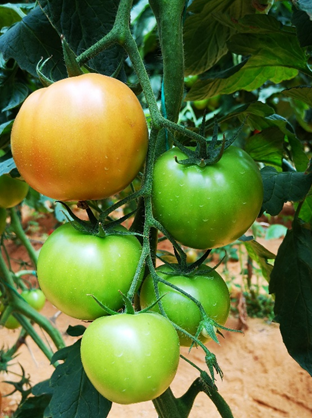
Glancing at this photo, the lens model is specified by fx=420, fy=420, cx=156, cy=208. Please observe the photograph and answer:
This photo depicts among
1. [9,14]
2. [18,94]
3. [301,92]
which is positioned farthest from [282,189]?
[9,14]

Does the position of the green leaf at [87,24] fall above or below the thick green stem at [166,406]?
above

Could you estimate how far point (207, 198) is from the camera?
16.7 inches

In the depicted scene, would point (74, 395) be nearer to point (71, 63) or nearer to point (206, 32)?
point (71, 63)

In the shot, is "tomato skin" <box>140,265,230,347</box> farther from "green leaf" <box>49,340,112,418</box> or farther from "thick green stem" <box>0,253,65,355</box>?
"thick green stem" <box>0,253,65,355</box>

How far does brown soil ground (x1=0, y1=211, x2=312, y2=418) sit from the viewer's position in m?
1.35

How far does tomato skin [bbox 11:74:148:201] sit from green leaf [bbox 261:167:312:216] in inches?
9.7

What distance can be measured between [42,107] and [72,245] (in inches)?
5.5

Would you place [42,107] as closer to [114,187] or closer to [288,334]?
[114,187]

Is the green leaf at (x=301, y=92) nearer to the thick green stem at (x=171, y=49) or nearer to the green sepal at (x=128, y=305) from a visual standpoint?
Answer: the thick green stem at (x=171, y=49)

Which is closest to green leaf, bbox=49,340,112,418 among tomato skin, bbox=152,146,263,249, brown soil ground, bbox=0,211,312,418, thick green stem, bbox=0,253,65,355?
tomato skin, bbox=152,146,263,249

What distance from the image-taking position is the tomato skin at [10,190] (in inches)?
31.6

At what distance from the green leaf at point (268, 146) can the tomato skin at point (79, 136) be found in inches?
13.8

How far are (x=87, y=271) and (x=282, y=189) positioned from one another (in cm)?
31

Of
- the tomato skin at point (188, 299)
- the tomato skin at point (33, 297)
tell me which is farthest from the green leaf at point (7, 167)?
the tomato skin at point (33, 297)
